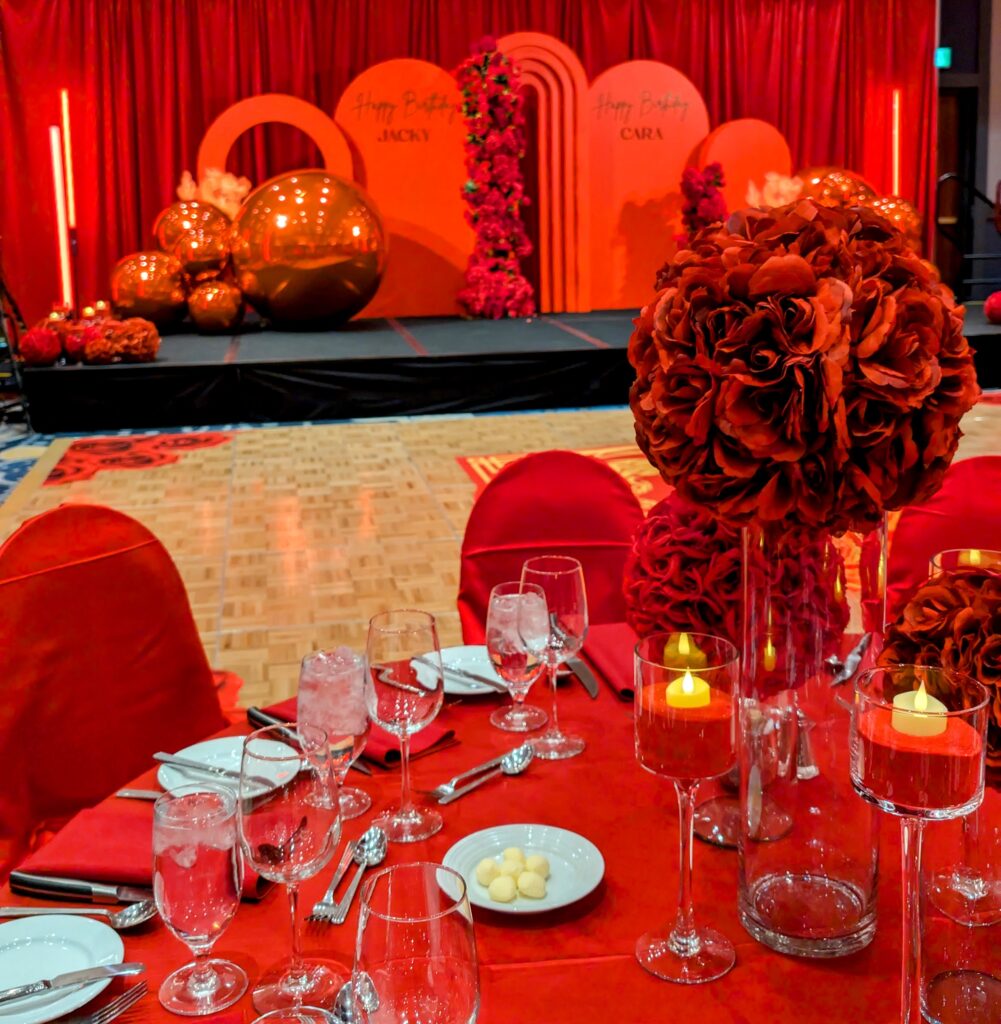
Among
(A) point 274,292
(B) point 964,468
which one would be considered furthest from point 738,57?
(B) point 964,468

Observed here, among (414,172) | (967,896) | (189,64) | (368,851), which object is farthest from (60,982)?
(189,64)

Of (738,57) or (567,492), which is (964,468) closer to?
(567,492)

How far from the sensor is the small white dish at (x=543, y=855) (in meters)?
1.04

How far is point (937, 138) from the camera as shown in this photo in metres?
10.0

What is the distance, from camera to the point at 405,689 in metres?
1.22

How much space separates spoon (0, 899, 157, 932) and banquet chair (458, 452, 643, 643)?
1.11m

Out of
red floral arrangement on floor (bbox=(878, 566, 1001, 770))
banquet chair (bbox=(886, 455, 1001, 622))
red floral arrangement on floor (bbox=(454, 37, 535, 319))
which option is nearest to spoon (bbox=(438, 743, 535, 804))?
red floral arrangement on floor (bbox=(878, 566, 1001, 770))

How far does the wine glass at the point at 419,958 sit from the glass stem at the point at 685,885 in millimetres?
275

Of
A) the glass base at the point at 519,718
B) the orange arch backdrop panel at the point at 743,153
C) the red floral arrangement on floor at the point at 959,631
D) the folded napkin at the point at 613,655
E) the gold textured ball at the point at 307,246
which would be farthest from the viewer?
the orange arch backdrop panel at the point at 743,153

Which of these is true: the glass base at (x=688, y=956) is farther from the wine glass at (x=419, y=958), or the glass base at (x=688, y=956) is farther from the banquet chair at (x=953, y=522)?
the banquet chair at (x=953, y=522)

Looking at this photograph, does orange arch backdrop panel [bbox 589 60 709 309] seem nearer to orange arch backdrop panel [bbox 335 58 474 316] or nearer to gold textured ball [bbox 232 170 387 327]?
orange arch backdrop panel [bbox 335 58 474 316]

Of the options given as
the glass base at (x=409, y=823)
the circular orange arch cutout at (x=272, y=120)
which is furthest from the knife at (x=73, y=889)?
the circular orange arch cutout at (x=272, y=120)

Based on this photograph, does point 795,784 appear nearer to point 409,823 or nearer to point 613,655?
point 409,823

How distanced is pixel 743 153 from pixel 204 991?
28.5 ft
